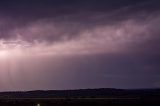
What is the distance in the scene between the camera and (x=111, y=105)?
285 feet

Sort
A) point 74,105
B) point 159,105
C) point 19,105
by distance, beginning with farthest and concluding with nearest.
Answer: point 19,105
point 74,105
point 159,105

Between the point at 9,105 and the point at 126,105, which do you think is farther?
the point at 9,105

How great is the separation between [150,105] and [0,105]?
111 feet

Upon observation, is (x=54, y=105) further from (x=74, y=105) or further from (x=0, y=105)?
(x=0, y=105)

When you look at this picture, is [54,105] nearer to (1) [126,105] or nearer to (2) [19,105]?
(2) [19,105]

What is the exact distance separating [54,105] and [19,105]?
30.1 ft

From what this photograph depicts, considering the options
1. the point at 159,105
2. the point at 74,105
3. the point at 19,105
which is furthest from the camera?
the point at 19,105

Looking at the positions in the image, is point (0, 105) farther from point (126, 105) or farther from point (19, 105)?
point (126, 105)

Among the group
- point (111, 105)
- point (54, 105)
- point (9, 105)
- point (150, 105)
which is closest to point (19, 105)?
point (9, 105)

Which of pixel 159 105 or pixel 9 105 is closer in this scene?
pixel 159 105

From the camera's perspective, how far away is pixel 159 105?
275 ft

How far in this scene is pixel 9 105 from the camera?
97.7 metres

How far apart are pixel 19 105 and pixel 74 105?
47.3 ft

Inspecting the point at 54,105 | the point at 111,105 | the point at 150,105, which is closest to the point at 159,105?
the point at 150,105
